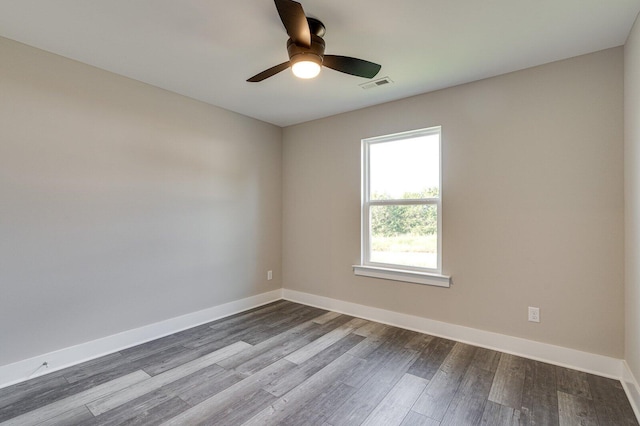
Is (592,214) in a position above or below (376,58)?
below

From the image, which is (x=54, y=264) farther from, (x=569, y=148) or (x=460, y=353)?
(x=569, y=148)

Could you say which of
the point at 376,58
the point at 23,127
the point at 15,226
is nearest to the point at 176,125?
the point at 23,127

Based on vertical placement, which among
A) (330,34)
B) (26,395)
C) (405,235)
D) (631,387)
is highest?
(330,34)

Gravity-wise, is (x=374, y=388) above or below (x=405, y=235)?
below

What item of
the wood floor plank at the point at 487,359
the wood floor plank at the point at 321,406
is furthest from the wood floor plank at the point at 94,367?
the wood floor plank at the point at 487,359

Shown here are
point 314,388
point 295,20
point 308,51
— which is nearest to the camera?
point 295,20

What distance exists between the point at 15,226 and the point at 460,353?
377 cm

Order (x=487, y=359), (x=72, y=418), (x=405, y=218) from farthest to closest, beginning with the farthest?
1. (x=405, y=218)
2. (x=487, y=359)
3. (x=72, y=418)

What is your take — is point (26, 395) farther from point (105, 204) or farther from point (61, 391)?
point (105, 204)

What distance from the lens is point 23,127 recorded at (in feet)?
7.50

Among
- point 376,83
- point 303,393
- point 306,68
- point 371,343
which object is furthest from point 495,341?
point 306,68

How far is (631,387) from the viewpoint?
2.03 metres

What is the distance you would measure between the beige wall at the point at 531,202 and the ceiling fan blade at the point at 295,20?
5.89ft

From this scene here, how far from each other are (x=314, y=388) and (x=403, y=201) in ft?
6.95
